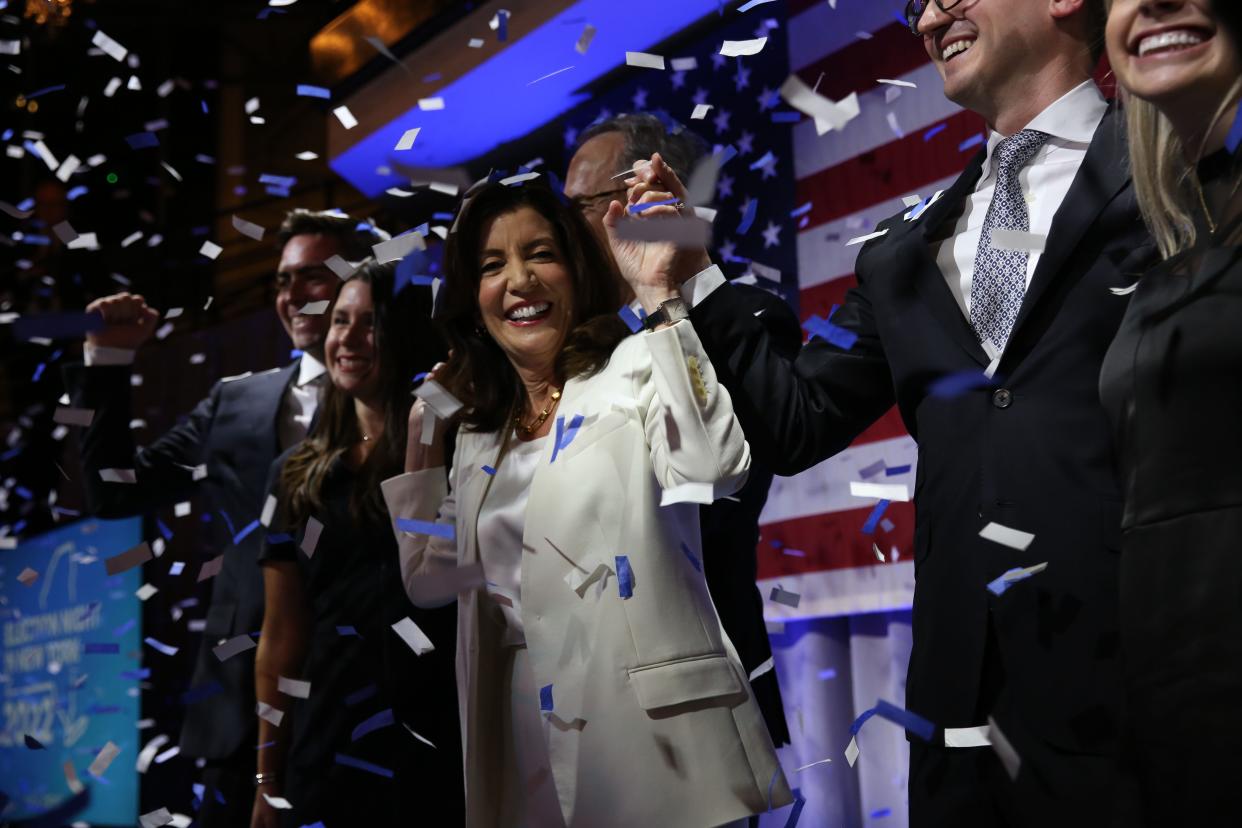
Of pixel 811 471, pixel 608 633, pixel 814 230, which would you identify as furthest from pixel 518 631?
pixel 814 230

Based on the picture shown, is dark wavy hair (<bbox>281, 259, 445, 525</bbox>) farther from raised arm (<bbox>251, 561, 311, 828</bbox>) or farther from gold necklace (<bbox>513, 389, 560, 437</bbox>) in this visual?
gold necklace (<bbox>513, 389, 560, 437</bbox>)

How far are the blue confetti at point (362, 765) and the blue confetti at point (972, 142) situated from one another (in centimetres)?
164

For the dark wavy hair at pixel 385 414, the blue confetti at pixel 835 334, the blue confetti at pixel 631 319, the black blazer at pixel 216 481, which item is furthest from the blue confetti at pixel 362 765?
the blue confetti at pixel 835 334

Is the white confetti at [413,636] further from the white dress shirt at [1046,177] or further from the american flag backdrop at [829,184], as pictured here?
the white dress shirt at [1046,177]

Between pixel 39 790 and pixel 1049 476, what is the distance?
6.12m

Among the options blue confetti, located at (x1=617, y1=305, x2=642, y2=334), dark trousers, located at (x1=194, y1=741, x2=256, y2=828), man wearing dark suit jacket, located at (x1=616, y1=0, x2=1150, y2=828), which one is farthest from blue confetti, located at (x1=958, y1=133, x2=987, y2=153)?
dark trousers, located at (x1=194, y1=741, x2=256, y2=828)

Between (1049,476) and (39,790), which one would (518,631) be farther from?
(39,790)

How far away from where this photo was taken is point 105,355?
2.88 meters

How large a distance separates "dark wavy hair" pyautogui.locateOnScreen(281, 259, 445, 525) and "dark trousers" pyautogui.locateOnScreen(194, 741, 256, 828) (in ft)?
2.15

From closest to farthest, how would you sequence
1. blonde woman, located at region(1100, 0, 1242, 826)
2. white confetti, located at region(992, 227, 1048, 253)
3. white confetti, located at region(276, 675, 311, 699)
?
blonde woman, located at region(1100, 0, 1242, 826)
white confetti, located at region(992, 227, 1048, 253)
white confetti, located at region(276, 675, 311, 699)

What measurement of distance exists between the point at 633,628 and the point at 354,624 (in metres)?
0.86

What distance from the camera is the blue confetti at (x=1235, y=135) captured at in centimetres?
112

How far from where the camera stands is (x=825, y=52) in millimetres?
3195

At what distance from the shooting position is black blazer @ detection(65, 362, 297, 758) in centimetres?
286
